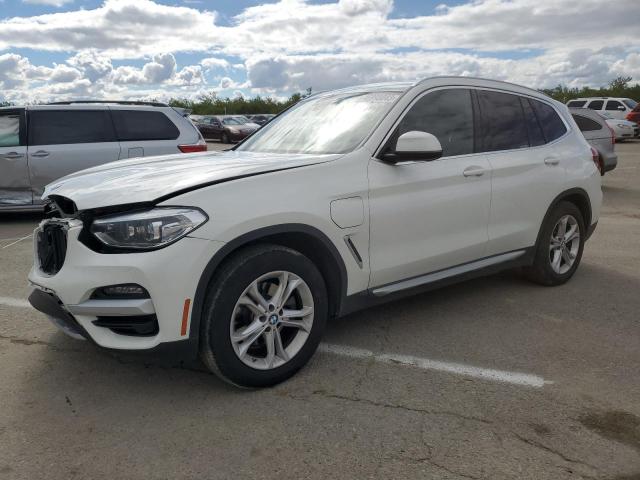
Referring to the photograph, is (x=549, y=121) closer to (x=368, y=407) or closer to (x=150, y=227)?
(x=368, y=407)

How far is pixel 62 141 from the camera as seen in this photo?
8.54 meters

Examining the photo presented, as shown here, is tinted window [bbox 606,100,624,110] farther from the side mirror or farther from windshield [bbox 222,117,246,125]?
the side mirror

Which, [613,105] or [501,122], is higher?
[613,105]

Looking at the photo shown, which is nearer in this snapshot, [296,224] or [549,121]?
[296,224]

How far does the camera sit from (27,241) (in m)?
7.20

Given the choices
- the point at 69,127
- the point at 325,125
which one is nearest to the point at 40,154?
the point at 69,127

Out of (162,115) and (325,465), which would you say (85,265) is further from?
(162,115)

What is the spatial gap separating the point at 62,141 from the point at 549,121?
21.8 ft

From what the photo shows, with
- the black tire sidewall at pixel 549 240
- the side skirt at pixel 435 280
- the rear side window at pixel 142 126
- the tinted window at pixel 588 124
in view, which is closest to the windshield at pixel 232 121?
the tinted window at pixel 588 124

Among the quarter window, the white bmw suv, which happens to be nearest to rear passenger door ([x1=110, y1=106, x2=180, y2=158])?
the white bmw suv

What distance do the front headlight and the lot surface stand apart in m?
0.89

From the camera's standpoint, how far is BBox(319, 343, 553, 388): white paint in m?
3.38

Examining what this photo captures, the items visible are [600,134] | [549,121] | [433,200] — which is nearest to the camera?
[433,200]

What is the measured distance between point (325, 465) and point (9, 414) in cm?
166
